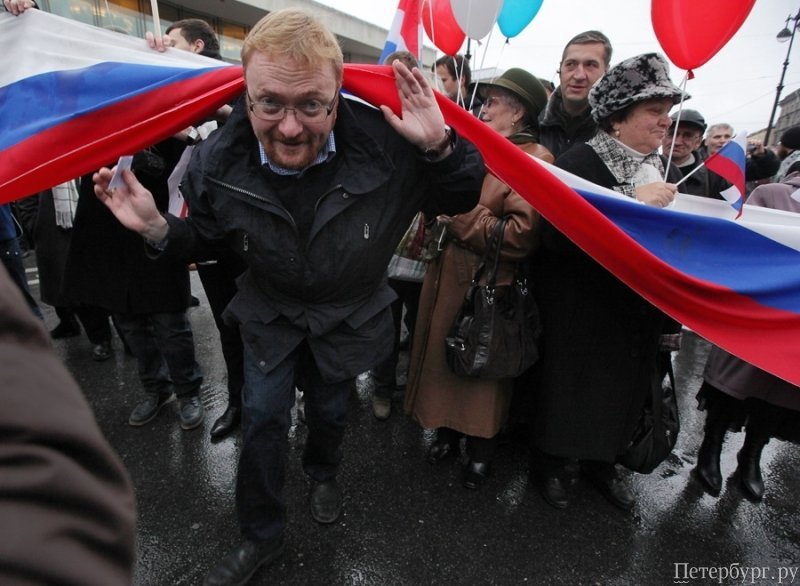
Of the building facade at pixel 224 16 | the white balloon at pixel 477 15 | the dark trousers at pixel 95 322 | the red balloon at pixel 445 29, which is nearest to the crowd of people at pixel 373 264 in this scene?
the white balloon at pixel 477 15

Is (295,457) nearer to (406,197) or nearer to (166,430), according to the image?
(166,430)

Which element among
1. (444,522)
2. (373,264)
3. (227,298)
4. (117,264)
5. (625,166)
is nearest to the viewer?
(373,264)

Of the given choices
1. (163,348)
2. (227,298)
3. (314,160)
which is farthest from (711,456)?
(163,348)

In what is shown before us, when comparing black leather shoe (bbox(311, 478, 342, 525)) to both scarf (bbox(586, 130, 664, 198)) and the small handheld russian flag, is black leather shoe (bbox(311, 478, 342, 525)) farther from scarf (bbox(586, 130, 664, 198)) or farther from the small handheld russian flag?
the small handheld russian flag

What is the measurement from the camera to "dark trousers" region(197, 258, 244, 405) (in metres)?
2.65

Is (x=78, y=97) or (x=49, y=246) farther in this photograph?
(x=49, y=246)

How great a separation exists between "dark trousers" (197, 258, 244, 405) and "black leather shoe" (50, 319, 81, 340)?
2.07 meters

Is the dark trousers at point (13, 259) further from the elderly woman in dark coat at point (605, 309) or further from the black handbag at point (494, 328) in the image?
the elderly woman in dark coat at point (605, 309)

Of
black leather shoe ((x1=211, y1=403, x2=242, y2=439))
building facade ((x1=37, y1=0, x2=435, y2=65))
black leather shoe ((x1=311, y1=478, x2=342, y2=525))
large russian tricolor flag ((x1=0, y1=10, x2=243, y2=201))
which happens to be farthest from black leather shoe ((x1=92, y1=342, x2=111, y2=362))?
building facade ((x1=37, y1=0, x2=435, y2=65))

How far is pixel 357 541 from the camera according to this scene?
6.75 ft

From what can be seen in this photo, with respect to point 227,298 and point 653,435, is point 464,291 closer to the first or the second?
point 653,435

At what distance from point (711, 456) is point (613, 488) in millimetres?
665

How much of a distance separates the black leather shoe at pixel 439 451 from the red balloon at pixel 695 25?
213 centimetres

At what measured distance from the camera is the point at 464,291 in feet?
7.59
